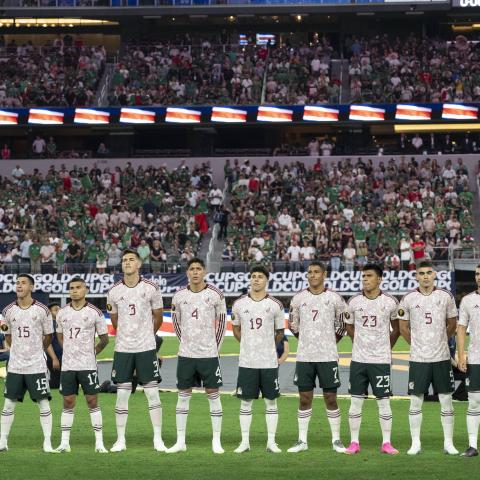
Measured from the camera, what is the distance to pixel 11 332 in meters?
14.9

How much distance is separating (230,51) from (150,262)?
20035 millimetres

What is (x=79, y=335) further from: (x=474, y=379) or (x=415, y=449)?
(x=474, y=379)

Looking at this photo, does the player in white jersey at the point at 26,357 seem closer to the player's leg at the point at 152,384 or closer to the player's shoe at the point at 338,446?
the player's leg at the point at 152,384

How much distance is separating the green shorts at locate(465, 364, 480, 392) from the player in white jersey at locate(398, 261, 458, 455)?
23 centimetres

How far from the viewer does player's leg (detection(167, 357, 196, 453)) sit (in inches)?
Result: 575

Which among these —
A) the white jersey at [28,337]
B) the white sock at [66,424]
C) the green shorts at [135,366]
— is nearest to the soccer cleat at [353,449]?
the green shorts at [135,366]

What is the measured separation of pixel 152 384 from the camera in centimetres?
1477

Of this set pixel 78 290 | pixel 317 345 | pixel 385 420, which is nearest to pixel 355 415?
pixel 385 420

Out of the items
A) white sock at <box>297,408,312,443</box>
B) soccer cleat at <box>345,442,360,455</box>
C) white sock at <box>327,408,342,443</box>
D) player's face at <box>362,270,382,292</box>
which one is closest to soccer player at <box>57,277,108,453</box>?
white sock at <box>297,408,312,443</box>

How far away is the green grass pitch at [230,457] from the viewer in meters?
12.9

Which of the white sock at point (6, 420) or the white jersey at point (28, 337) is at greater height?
the white jersey at point (28, 337)

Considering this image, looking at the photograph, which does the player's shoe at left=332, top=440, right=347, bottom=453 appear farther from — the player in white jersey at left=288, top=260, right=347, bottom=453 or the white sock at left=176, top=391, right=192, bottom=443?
the white sock at left=176, top=391, right=192, bottom=443

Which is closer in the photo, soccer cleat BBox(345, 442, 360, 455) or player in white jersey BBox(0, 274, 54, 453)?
soccer cleat BBox(345, 442, 360, 455)

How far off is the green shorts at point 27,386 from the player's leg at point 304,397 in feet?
10.9
